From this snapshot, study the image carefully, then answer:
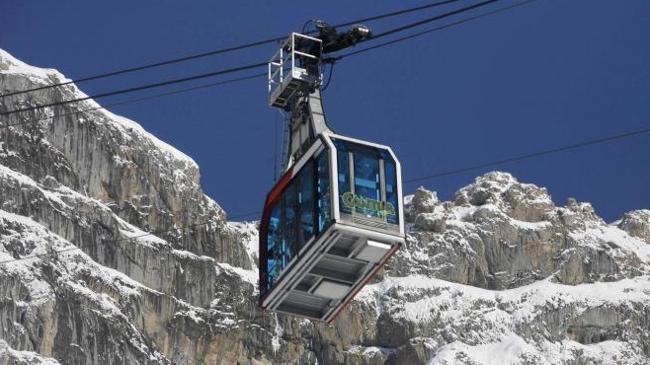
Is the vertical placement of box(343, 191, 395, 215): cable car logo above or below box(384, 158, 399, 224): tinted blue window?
below

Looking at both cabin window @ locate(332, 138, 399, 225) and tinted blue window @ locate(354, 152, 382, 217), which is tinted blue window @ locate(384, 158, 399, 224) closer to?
cabin window @ locate(332, 138, 399, 225)

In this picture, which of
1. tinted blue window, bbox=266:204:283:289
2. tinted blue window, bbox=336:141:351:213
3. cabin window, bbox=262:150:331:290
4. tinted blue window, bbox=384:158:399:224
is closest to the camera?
cabin window, bbox=262:150:331:290

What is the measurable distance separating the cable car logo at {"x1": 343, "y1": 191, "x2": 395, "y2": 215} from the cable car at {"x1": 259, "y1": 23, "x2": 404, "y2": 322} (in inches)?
0.9

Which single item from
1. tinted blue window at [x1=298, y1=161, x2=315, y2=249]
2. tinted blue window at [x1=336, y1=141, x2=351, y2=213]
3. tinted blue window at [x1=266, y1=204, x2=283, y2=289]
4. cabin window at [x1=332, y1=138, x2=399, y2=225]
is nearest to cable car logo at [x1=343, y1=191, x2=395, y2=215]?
cabin window at [x1=332, y1=138, x2=399, y2=225]

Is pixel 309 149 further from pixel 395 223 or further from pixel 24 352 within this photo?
pixel 24 352

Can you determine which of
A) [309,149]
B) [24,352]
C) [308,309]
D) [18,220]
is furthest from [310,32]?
[18,220]

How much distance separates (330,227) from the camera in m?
43.3

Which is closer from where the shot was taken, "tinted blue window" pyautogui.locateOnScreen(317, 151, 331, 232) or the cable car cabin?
the cable car cabin

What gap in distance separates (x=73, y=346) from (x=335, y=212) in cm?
15069

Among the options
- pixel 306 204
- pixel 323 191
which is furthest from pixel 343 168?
pixel 306 204

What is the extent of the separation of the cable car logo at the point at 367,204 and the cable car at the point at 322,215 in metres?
0.02

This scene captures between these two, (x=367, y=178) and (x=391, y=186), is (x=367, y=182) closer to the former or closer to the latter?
(x=367, y=178)

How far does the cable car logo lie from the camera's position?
43975mm

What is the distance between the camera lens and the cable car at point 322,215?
144ft
